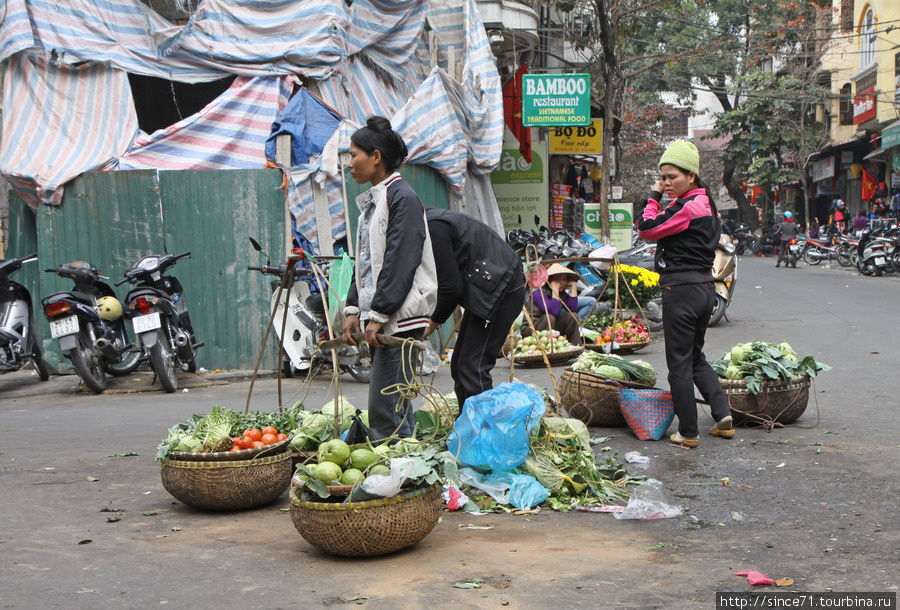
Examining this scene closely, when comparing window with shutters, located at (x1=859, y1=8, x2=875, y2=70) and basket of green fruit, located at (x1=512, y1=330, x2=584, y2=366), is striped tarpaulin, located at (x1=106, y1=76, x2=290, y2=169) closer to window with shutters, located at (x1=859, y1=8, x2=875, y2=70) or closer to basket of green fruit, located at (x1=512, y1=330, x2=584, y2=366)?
basket of green fruit, located at (x1=512, y1=330, x2=584, y2=366)

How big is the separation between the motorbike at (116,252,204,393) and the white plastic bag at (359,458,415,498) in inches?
227

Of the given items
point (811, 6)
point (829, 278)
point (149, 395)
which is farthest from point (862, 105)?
point (149, 395)

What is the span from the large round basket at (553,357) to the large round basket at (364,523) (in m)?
6.35

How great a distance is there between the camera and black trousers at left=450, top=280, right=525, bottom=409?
5.50m

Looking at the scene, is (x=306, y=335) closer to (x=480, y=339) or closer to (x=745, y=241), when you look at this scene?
(x=480, y=339)

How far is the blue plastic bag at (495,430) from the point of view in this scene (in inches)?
202

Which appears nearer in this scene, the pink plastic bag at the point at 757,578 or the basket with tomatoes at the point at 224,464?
the pink plastic bag at the point at 757,578

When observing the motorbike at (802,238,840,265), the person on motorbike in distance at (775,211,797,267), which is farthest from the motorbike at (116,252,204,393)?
the person on motorbike in distance at (775,211,797,267)

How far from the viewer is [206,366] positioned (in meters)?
11.1

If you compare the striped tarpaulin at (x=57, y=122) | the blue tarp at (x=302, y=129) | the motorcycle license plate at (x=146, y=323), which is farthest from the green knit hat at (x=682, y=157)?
the striped tarpaulin at (x=57, y=122)

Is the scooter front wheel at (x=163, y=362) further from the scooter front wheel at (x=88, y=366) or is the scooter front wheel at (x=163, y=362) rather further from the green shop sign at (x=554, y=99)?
the green shop sign at (x=554, y=99)

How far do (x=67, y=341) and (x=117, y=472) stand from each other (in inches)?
135

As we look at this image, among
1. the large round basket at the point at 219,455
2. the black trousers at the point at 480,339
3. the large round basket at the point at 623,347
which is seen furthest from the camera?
the large round basket at the point at 623,347

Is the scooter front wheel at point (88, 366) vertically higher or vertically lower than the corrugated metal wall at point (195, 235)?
lower
